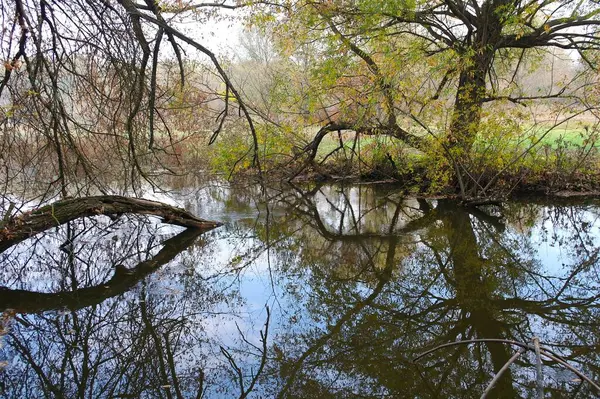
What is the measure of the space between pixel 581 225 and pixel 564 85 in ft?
9.63

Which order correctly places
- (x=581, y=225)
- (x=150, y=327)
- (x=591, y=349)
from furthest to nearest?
(x=581, y=225) → (x=150, y=327) → (x=591, y=349)

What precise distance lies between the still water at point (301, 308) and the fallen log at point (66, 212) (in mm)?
520

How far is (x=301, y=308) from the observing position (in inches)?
201

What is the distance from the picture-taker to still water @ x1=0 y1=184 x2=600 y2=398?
11.8ft

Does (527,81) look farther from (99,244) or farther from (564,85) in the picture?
(99,244)

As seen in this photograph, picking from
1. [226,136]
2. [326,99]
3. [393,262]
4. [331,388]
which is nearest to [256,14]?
[326,99]

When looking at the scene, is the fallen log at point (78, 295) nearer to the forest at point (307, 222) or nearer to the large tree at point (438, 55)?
the forest at point (307, 222)

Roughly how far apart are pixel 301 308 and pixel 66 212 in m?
3.40

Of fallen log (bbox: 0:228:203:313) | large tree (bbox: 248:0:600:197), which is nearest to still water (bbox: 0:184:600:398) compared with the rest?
fallen log (bbox: 0:228:203:313)

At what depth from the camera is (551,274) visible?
5922 mm

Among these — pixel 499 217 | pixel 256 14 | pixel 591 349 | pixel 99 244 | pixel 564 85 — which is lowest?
pixel 591 349

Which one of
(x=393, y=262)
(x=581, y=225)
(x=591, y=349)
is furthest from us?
(x=581, y=225)

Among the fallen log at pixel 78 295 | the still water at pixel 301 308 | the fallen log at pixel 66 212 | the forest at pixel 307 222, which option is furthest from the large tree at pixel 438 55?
the fallen log at pixel 78 295

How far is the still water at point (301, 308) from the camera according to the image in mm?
3611
